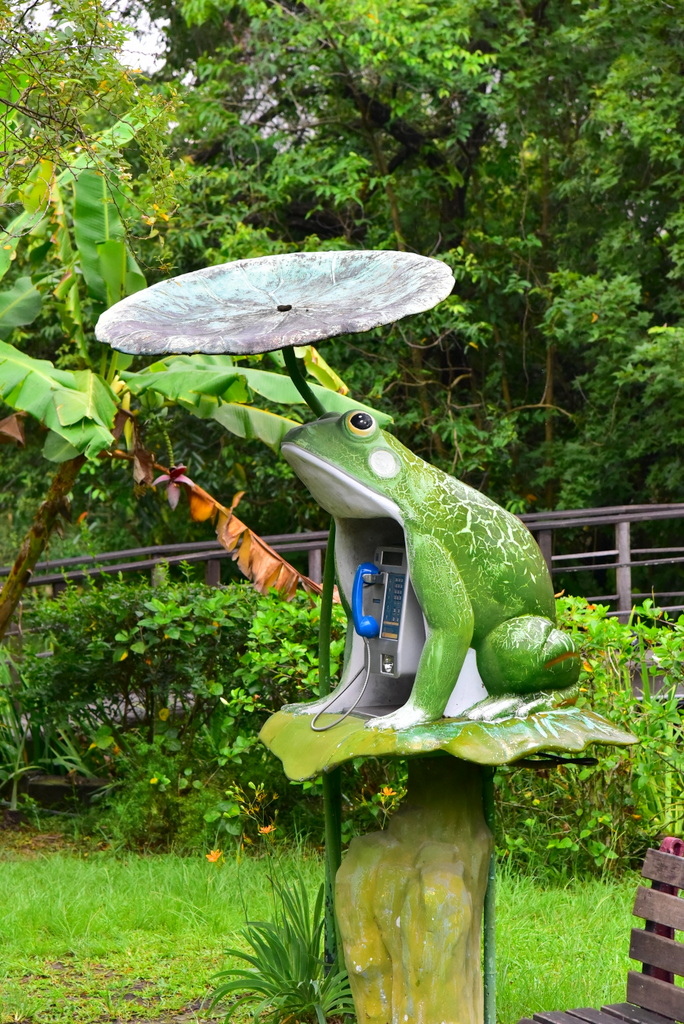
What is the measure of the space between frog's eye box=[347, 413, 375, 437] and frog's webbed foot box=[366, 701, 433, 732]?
800mm

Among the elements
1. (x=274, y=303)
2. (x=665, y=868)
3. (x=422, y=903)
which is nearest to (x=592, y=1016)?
(x=665, y=868)

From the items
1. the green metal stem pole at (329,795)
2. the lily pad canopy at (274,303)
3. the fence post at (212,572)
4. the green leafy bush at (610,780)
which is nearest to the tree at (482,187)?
the fence post at (212,572)

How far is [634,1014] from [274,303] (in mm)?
2454

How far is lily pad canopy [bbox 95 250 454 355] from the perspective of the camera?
2.86 m

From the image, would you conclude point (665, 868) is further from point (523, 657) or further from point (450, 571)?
point (450, 571)

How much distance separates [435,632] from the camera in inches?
120

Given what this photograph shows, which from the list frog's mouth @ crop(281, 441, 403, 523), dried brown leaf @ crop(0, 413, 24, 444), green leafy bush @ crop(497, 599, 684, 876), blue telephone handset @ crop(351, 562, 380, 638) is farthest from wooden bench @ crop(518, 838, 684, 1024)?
dried brown leaf @ crop(0, 413, 24, 444)

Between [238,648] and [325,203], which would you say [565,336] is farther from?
[238,648]

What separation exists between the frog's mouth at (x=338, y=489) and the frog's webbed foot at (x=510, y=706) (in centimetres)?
59

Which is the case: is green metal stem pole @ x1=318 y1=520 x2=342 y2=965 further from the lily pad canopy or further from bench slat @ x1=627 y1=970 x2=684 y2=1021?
bench slat @ x1=627 y1=970 x2=684 y2=1021

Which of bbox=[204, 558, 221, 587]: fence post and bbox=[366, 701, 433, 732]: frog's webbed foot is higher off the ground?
bbox=[204, 558, 221, 587]: fence post

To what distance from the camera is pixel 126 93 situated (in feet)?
14.4

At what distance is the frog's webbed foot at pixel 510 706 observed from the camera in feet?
10.1

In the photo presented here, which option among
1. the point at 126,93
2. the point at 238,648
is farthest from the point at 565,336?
the point at 126,93
